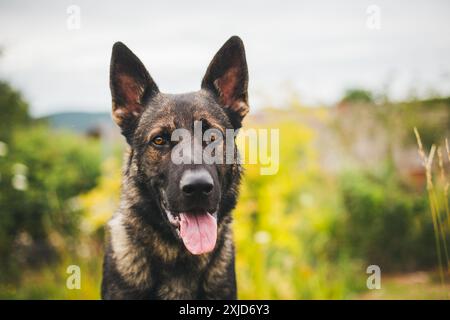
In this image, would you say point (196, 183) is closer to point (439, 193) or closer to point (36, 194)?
point (36, 194)

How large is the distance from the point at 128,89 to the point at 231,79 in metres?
0.77

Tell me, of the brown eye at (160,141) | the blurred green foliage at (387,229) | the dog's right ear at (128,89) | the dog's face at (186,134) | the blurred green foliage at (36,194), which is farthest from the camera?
the blurred green foliage at (387,229)

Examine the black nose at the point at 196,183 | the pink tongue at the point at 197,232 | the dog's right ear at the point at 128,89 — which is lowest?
the pink tongue at the point at 197,232

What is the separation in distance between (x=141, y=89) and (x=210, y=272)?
55.7 inches

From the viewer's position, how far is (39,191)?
642cm

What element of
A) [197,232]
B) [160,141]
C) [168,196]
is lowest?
[197,232]

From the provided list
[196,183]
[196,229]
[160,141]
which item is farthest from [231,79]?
[196,229]

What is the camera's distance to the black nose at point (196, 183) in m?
2.63

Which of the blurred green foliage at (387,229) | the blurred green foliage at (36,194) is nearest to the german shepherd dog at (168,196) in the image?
the blurred green foliage at (36,194)

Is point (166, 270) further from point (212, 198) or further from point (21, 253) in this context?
point (21, 253)

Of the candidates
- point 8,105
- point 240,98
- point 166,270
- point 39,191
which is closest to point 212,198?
point 166,270

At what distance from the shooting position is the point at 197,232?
2820mm

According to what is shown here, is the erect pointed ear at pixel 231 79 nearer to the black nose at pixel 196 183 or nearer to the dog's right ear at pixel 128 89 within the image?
the dog's right ear at pixel 128 89

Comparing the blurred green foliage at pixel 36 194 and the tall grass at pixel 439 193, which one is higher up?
the blurred green foliage at pixel 36 194
